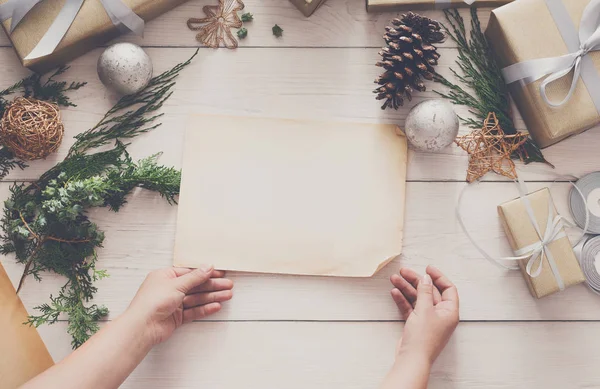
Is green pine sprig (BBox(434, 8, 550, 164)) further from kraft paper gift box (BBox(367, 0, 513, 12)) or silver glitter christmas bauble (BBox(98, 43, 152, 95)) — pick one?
silver glitter christmas bauble (BBox(98, 43, 152, 95))

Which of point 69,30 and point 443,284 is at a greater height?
point 69,30

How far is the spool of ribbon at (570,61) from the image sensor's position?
31.9 inches

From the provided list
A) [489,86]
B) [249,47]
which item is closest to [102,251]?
[249,47]

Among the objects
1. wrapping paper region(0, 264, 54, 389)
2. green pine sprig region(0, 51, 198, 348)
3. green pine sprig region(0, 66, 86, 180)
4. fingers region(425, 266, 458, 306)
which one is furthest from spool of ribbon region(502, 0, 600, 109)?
wrapping paper region(0, 264, 54, 389)

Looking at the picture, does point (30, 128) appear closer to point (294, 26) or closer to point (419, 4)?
point (294, 26)

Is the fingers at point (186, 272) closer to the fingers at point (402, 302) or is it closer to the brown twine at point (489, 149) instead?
the fingers at point (402, 302)

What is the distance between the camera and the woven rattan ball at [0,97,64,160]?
82cm

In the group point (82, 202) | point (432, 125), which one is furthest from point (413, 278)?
point (82, 202)

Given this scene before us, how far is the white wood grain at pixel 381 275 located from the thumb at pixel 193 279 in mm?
56

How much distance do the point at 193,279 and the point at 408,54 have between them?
521 mm

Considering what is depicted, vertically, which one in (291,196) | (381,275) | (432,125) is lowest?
(381,275)

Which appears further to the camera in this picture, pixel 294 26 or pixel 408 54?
pixel 294 26

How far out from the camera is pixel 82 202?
861 mm

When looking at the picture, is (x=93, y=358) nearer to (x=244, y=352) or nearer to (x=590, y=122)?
(x=244, y=352)
